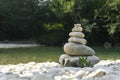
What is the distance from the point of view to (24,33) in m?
31.1

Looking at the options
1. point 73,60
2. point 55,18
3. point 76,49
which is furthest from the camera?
point 55,18

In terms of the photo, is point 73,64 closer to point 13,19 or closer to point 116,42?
point 116,42

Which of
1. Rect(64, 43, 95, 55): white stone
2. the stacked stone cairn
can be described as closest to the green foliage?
the stacked stone cairn

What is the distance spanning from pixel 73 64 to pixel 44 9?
21.2 meters

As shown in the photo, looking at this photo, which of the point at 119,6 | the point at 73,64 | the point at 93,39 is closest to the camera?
the point at 73,64

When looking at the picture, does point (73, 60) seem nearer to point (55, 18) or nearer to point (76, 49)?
point (76, 49)

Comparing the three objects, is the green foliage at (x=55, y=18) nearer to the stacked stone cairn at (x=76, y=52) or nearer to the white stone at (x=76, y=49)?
the stacked stone cairn at (x=76, y=52)

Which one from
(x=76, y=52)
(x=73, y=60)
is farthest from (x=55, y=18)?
(x=73, y=60)

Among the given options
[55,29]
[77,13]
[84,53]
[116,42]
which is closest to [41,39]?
[55,29]

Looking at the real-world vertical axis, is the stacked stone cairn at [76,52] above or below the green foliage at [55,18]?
above

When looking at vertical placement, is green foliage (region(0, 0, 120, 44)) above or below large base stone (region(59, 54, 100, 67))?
below

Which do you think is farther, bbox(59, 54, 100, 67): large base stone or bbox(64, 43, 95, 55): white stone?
bbox(64, 43, 95, 55): white stone

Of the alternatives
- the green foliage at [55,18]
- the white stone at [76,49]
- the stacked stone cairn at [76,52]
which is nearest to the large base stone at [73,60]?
the stacked stone cairn at [76,52]

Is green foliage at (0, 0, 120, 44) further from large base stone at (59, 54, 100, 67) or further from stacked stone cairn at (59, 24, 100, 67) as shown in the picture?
large base stone at (59, 54, 100, 67)
